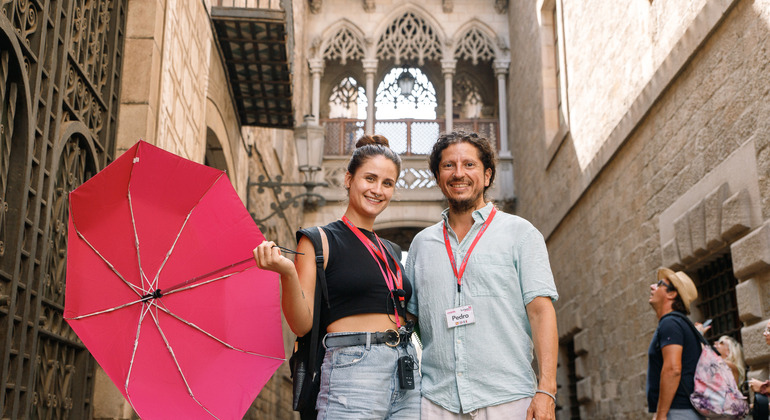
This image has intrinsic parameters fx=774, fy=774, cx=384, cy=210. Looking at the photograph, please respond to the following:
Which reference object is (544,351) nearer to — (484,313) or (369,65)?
(484,313)

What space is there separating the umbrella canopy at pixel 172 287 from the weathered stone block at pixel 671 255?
5.45 metres

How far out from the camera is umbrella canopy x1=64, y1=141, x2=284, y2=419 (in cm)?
293

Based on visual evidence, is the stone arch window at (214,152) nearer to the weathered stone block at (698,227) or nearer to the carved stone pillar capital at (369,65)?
the weathered stone block at (698,227)

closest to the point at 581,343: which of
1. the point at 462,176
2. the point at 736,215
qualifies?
the point at 736,215

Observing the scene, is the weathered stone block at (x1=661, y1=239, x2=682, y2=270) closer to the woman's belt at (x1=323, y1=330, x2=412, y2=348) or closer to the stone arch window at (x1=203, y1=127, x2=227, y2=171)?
the stone arch window at (x1=203, y1=127, x2=227, y2=171)

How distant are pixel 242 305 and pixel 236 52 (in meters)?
6.23

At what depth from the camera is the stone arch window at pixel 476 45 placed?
18703 millimetres

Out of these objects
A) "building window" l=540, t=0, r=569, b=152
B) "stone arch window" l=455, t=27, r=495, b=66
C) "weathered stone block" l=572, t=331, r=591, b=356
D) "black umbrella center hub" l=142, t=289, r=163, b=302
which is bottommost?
"black umbrella center hub" l=142, t=289, r=163, b=302

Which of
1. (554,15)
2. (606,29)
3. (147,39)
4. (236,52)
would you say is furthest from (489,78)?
(147,39)

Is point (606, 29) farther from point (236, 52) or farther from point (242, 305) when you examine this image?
point (242, 305)

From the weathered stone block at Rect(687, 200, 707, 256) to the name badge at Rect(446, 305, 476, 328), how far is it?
4705 millimetres

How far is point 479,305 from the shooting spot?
283cm

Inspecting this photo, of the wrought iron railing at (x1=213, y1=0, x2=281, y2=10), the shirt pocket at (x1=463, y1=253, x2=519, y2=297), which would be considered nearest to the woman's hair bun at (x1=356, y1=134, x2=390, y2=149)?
the shirt pocket at (x1=463, y1=253, x2=519, y2=297)

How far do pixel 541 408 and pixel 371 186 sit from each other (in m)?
1.05
